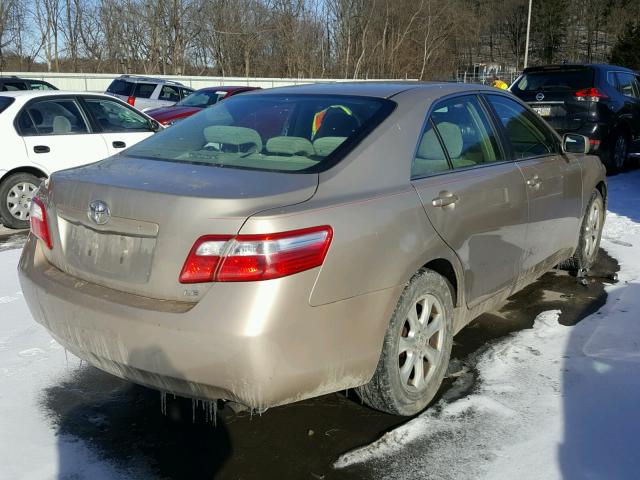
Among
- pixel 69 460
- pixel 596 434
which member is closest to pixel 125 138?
pixel 69 460

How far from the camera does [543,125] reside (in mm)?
4766

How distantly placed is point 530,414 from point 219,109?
2403mm

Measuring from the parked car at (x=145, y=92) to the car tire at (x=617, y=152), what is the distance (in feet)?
36.3

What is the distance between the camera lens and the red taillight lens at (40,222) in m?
3.11

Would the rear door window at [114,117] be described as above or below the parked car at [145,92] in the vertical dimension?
below

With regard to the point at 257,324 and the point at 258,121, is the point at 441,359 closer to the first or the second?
the point at 257,324

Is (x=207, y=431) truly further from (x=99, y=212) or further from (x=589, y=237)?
(x=589, y=237)

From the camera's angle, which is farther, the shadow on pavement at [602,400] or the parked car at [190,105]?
the parked car at [190,105]

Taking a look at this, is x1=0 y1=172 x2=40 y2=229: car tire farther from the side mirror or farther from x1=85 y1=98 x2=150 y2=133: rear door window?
the side mirror

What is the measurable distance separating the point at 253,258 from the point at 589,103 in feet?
30.7

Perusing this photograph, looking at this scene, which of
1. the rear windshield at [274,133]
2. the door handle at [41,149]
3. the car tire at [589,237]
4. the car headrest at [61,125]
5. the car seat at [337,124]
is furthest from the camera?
the car headrest at [61,125]

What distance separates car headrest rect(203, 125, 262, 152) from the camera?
11.0 ft

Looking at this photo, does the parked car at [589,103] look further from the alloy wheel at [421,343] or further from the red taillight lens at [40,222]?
the red taillight lens at [40,222]

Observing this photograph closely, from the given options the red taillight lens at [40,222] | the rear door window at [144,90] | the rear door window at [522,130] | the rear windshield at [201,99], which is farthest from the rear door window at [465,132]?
the rear door window at [144,90]
